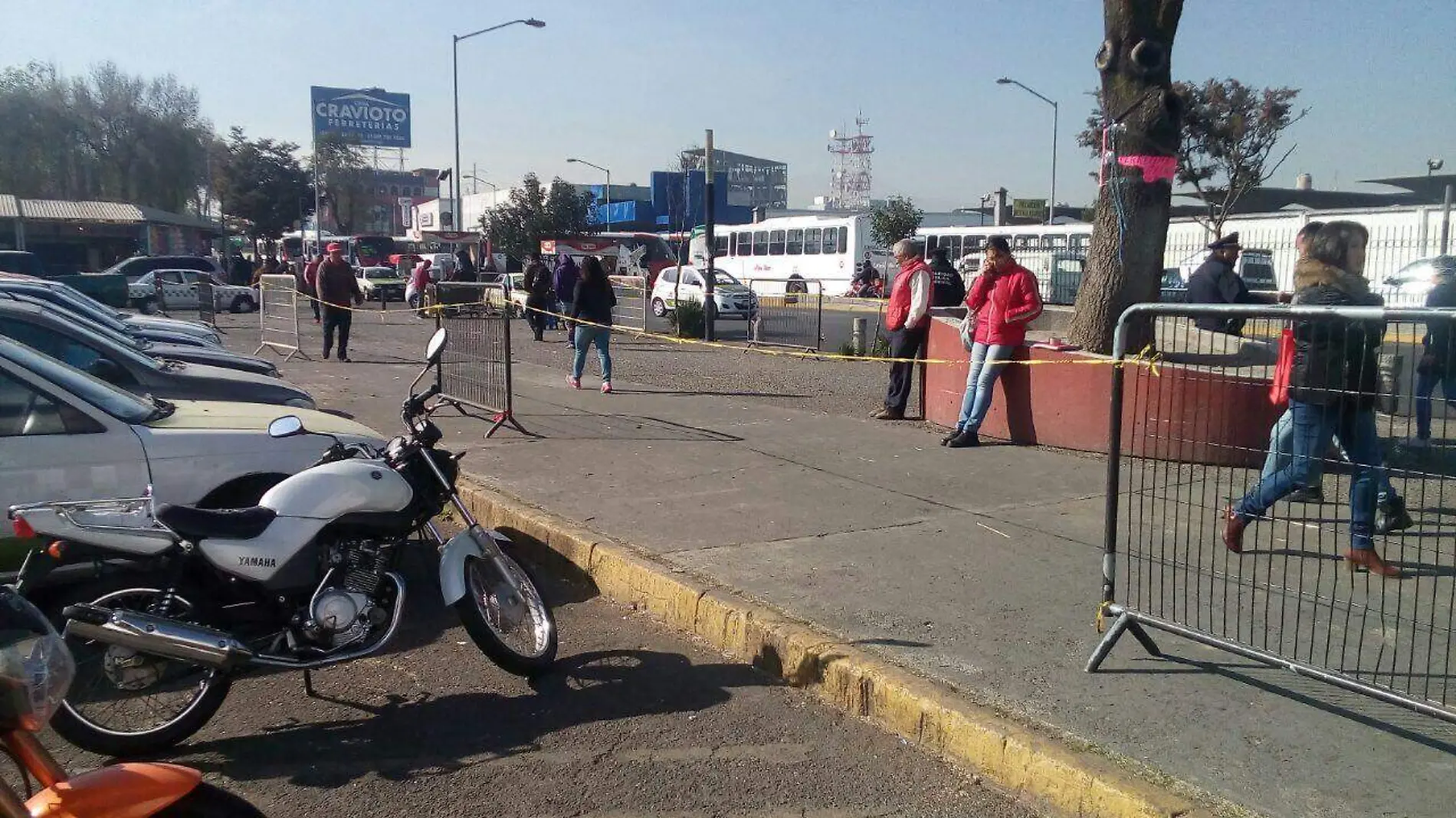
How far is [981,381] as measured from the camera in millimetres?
9453

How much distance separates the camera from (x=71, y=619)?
3.90 metres

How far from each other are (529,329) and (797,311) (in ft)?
20.7

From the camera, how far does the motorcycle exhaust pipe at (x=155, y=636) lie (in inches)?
154

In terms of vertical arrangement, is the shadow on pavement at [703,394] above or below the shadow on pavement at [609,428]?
above

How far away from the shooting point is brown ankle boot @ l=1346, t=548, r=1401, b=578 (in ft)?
16.1

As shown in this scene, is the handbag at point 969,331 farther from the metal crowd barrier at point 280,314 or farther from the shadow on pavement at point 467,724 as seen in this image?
the metal crowd barrier at point 280,314

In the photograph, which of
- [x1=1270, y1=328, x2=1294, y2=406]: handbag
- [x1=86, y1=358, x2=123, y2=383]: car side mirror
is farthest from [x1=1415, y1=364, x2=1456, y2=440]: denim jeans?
[x1=86, y1=358, x2=123, y2=383]: car side mirror

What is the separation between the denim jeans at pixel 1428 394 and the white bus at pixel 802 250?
1314 inches

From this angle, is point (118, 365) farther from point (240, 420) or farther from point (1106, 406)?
point (1106, 406)

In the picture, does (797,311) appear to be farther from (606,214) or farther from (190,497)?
(606,214)

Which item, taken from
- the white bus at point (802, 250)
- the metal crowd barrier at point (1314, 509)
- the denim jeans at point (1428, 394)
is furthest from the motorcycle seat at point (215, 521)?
the white bus at point (802, 250)

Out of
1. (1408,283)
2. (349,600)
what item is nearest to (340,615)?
(349,600)

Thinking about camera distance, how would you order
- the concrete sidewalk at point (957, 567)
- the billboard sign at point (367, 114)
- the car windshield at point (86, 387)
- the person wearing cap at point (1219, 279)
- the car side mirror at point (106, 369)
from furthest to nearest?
the billboard sign at point (367, 114)
the person wearing cap at point (1219, 279)
the car side mirror at point (106, 369)
the car windshield at point (86, 387)
the concrete sidewalk at point (957, 567)

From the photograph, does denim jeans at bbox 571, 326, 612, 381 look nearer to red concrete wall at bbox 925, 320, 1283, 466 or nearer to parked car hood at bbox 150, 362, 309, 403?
red concrete wall at bbox 925, 320, 1283, 466
